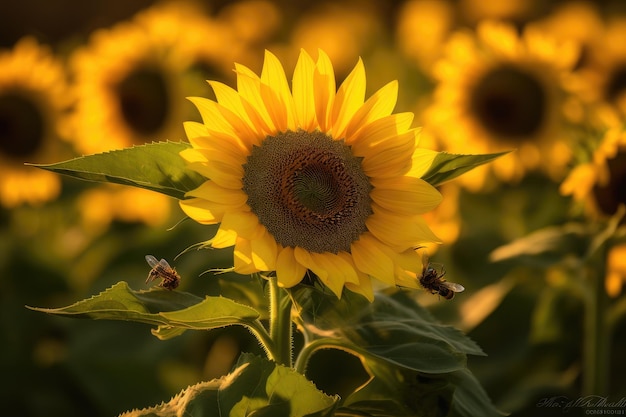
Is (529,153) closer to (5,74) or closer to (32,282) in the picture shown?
(32,282)

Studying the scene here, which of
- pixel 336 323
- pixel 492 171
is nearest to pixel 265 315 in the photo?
pixel 336 323

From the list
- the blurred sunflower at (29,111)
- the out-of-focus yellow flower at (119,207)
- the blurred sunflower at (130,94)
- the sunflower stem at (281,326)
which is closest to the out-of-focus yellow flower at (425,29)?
the blurred sunflower at (130,94)

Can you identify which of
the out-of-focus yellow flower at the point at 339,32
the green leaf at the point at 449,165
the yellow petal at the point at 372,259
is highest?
the green leaf at the point at 449,165

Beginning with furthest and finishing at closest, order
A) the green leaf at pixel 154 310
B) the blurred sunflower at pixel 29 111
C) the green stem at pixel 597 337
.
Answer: the blurred sunflower at pixel 29 111 < the green stem at pixel 597 337 < the green leaf at pixel 154 310

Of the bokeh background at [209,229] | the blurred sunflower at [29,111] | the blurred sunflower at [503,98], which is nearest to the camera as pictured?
the bokeh background at [209,229]

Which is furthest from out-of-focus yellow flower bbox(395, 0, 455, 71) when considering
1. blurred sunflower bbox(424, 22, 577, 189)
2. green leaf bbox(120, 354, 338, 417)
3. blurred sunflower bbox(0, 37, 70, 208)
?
green leaf bbox(120, 354, 338, 417)

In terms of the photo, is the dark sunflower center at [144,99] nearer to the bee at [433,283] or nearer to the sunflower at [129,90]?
the sunflower at [129,90]
